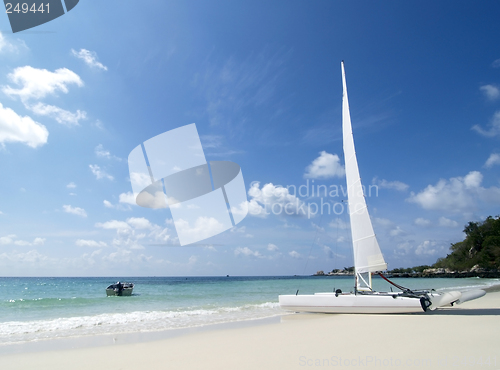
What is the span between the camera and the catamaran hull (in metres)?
10.0

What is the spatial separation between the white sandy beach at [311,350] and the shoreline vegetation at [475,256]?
6757 cm

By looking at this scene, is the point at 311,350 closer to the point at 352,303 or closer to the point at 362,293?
the point at 352,303

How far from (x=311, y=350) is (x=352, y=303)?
5.48 m

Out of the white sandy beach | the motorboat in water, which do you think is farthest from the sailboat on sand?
the motorboat in water

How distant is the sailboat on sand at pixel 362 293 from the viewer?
33.4 feet

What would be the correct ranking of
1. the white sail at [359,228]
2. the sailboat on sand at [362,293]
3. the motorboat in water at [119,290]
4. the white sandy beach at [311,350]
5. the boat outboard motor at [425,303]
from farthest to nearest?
the motorboat in water at [119,290] → the white sail at [359,228] → the sailboat on sand at [362,293] → the boat outboard motor at [425,303] → the white sandy beach at [311,350]

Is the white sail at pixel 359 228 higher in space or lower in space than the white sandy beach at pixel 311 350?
higher

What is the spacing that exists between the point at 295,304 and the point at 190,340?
5145 mm

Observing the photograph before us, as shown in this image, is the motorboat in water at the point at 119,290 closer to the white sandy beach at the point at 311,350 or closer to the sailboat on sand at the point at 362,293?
the sailboat on sand at the point at 362,293

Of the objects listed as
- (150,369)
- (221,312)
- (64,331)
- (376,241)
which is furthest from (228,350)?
(221,312)

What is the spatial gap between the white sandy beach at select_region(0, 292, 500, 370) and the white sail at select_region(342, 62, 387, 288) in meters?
3.23

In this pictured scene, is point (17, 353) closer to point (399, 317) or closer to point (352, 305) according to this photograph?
point (352, 305)

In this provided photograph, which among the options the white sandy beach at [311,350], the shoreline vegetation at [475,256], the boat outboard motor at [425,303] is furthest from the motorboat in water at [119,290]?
the shoreline vegetation at [475,256]

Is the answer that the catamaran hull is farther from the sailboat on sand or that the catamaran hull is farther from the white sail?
the white sail
